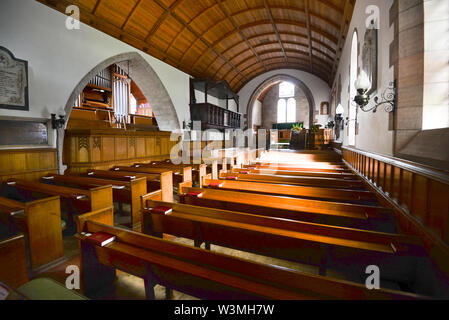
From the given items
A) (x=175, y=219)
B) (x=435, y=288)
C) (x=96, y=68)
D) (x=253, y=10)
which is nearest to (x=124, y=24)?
(x=96, y=68)

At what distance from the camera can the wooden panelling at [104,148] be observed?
15.8 feet

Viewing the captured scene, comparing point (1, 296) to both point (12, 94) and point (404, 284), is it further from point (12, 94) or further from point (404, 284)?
point (12, 94)

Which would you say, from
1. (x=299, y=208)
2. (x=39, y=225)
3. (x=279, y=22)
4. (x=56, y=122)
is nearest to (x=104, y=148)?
(x=56, y=122)

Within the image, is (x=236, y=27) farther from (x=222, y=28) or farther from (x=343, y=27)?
(x=343, y=27)

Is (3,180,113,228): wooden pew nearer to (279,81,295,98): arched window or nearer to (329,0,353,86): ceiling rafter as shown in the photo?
(329,0,353,86): ceiling rafter

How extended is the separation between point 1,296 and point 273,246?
1.34m

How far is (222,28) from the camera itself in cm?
784

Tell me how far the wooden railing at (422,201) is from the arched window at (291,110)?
713 inches

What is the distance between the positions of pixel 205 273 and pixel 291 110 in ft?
65.5

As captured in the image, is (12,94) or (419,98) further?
(12,94)

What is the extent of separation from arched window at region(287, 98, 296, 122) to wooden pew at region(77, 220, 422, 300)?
64.2ft

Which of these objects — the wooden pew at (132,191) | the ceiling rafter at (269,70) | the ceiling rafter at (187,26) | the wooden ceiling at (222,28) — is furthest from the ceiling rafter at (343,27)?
the wooden pew at (132,191)

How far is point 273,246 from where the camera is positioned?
1.50m

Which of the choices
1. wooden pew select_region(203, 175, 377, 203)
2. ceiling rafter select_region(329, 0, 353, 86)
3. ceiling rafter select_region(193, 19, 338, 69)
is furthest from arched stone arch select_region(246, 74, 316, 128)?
wooden pew select_region(203, 175, 377, 203)
